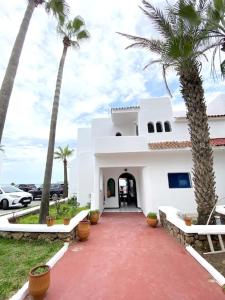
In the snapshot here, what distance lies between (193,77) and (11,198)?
1619 cm

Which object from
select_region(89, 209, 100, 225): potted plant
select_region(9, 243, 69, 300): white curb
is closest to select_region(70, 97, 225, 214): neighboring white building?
select_region(89, 209, 100, 225): potted plant

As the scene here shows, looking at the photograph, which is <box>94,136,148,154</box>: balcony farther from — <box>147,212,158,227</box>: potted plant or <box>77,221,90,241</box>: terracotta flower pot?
<box>77,221,90,241</box>: terracotta flower pot

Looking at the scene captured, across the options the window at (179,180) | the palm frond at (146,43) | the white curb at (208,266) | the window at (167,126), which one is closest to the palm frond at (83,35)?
the palm frond at (146,43)

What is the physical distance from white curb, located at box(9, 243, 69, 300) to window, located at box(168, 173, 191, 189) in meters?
8.05

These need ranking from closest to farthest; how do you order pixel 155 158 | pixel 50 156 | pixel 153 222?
pixel 50 156
pixel 153 222
pixel 155 158

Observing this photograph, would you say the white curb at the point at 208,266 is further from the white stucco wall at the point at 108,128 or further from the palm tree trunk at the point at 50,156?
the white stucco wall at the point at 108,128

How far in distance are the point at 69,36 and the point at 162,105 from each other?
8.89m

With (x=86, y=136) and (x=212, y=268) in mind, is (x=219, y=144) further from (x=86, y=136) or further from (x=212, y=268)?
(x=86, y=136)

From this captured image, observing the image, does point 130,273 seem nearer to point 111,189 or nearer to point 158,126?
point 111,189

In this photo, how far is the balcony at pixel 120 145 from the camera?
12289 mm

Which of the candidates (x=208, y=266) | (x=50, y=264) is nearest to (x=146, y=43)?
(x=208, y=266)

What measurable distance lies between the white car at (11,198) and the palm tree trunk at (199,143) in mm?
14608

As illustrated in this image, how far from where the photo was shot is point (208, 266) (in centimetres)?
489

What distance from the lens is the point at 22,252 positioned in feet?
19.7
